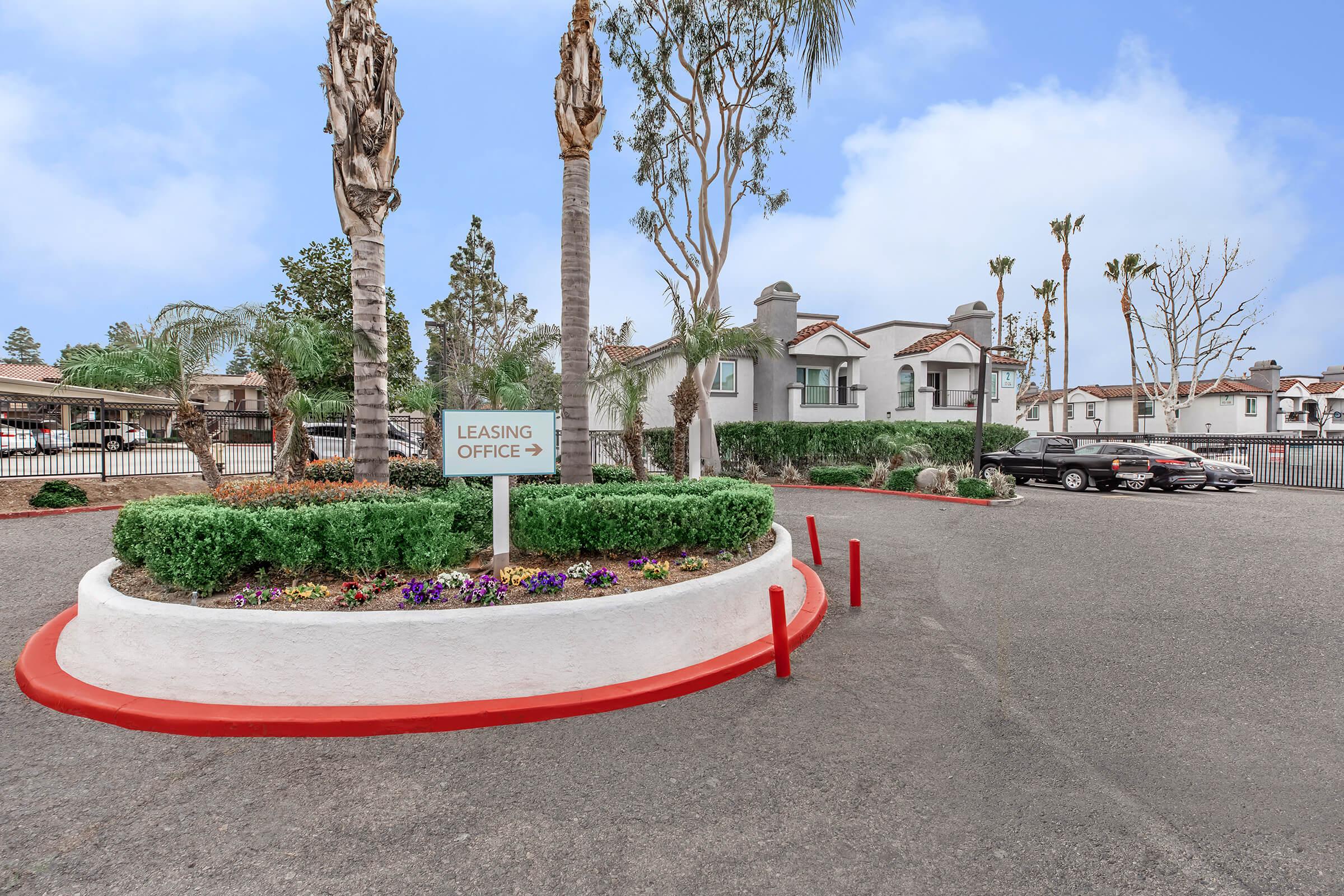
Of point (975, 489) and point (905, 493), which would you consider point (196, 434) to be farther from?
point (975, 489)

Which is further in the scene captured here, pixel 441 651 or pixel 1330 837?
pixel 441 651

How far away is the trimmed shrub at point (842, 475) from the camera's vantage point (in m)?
18.3

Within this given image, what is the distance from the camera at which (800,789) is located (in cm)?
349

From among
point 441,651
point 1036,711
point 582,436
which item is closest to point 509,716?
point 441,651

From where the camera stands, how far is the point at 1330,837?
10.0 feet

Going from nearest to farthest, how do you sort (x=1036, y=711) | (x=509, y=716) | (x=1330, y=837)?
(x=1330, y=837) < (x=509, y=716) < (x=1036, y=711)

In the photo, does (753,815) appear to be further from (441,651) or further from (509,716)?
(441,651)

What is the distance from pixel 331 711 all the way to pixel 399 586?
1101 millimetres

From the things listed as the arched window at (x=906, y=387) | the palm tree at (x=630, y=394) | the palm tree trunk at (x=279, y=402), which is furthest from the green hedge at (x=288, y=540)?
the arched window at (x=906, y=387)

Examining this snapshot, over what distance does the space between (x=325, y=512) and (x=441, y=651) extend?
66.0 inches

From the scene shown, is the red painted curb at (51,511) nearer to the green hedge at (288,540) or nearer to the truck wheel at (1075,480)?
the green hedge at (288,540)

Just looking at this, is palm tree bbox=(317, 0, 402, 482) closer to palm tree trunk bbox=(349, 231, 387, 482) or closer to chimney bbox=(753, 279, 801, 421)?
palm tree trunk bbox=(349, 231, 387, 482)

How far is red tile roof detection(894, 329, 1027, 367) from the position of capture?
3019cm

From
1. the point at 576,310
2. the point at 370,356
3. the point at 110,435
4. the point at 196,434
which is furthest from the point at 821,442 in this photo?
the point at 110,435
